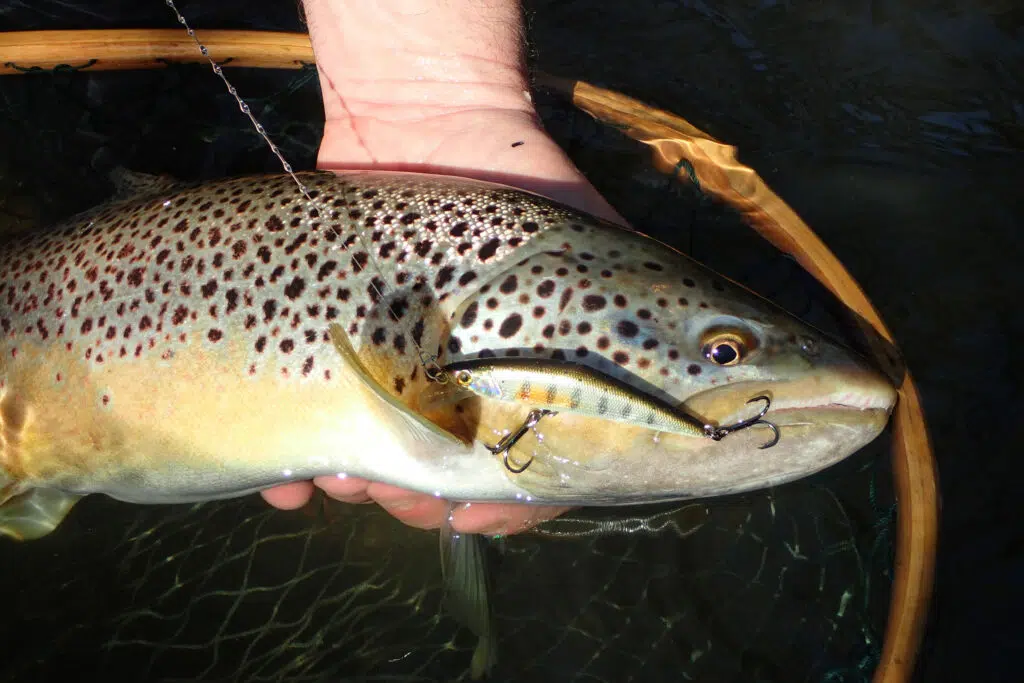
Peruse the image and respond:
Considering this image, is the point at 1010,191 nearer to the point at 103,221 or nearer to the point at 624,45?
the point at 624,45

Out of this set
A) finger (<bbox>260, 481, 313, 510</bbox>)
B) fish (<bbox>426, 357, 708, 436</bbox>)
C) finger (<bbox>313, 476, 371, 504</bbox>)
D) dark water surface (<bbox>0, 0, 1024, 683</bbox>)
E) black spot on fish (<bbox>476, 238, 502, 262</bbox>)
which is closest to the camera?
fish (<bbox>426, 357, 708, 436</bbox>)

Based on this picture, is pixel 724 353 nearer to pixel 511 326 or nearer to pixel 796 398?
pixel 796 398

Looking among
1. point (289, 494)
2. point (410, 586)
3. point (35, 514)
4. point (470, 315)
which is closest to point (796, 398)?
point (470, 315)

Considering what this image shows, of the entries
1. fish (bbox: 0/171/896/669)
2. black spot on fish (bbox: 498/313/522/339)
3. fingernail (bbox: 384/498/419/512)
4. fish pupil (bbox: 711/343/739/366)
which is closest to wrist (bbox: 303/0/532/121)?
fish (bbox: 0/171/896/669)

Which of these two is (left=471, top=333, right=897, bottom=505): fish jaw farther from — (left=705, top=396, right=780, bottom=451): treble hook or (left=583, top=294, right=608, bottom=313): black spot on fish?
(left=583, top=294, right=608, bottom=313): black spot on fish

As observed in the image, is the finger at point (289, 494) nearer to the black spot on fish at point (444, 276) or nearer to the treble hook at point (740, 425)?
the black spot on fish at point (444, 276)

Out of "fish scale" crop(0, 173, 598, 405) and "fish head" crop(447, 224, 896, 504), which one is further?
"fish scale" crop(0, 173, 598, 405)
